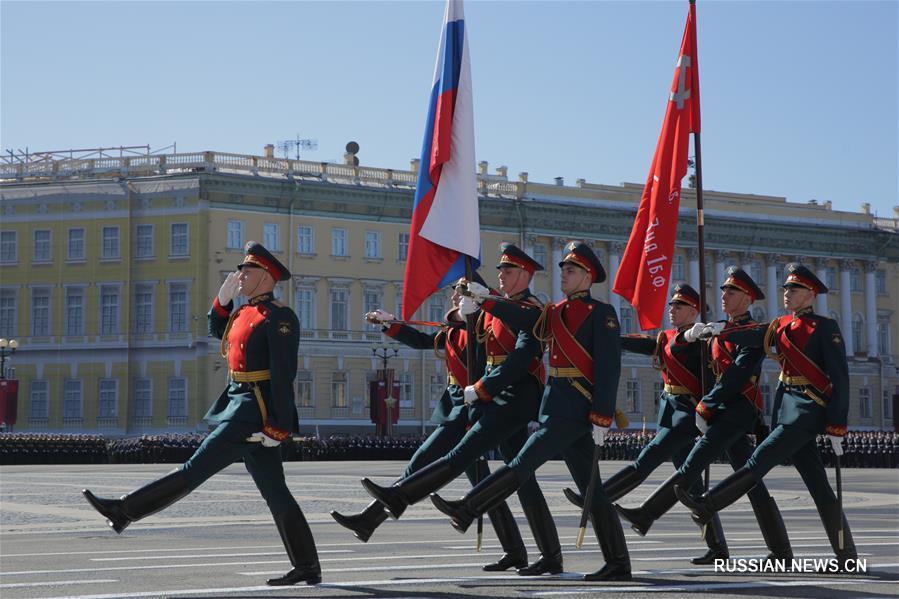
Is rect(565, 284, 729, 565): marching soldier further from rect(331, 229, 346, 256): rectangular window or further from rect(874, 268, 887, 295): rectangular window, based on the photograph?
rect(874, 268, 887, 295): rectangular window

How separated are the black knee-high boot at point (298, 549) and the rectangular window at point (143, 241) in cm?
5024

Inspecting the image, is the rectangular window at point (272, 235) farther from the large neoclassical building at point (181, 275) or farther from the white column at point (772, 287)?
the white column at point (772, 287)

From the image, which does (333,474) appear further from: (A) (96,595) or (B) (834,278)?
(B) (834,278)

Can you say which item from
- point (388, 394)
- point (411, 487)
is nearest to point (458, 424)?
point (411, 487)

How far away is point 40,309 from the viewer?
59.4 meters

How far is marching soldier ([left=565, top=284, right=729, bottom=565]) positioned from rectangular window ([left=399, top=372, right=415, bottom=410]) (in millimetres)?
50027

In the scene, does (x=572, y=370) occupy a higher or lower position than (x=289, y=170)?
lower

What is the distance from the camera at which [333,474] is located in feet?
109

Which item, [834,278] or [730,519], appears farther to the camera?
[834,278]

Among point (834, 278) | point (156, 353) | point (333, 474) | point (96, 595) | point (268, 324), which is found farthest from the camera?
point (834, 278)

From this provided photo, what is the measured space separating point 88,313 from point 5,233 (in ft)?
15.3

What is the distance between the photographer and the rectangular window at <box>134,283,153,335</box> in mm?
58344

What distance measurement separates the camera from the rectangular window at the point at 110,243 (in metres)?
58.5

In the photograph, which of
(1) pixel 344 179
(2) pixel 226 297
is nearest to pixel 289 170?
(1) pixel 344 179
